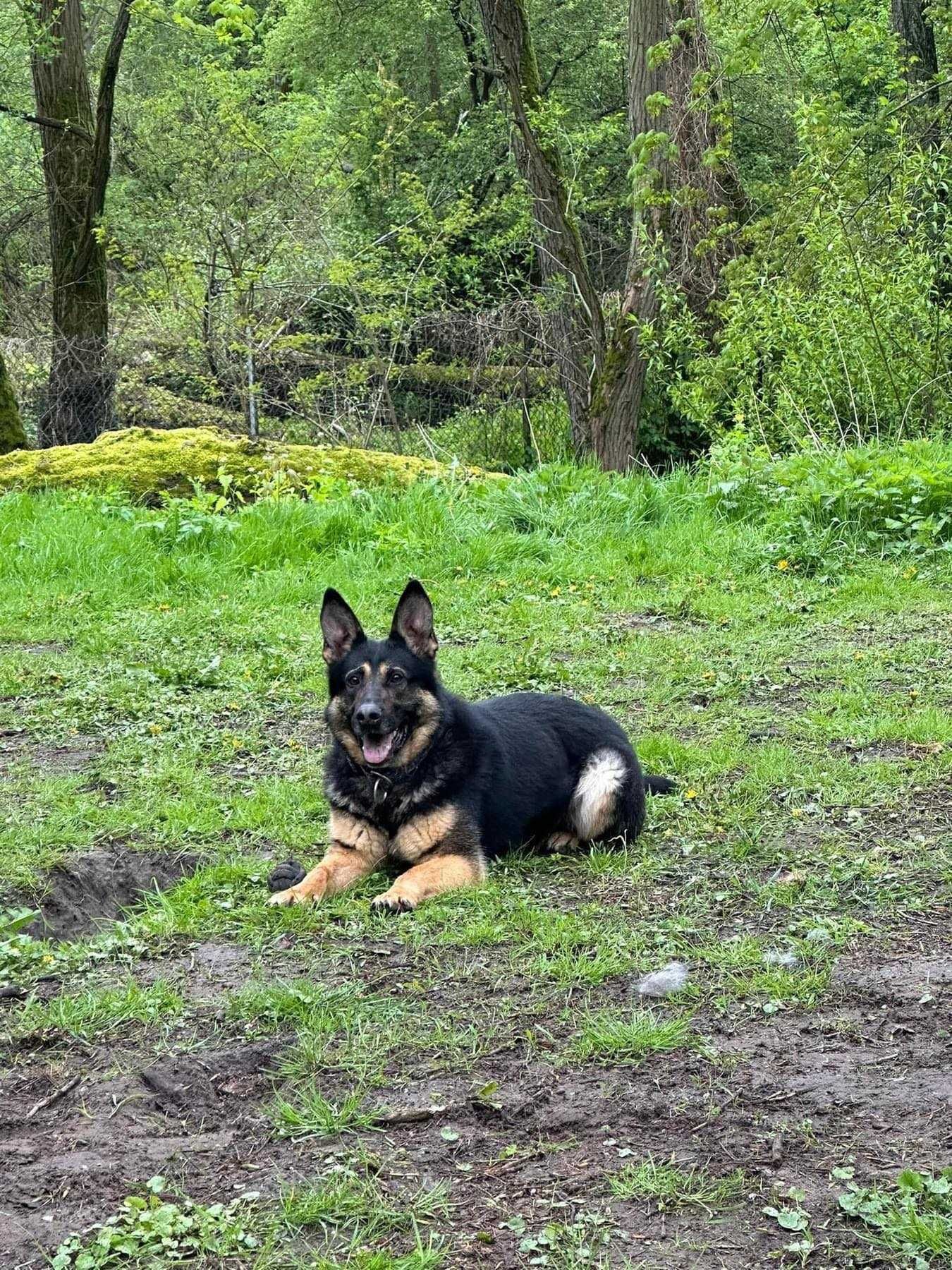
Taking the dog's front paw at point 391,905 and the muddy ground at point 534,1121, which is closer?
the muddy ground at point 534,1121

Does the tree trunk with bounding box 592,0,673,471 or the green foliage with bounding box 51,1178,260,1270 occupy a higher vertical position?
the tree trunk with bounding box 592,0,673,471

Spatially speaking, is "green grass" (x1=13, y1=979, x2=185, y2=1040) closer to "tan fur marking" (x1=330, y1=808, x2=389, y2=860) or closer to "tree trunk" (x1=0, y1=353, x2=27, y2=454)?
"tan fur marking" (x1=330, y1=808, x2=389, y2=860)

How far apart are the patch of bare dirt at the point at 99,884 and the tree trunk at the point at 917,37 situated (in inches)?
638

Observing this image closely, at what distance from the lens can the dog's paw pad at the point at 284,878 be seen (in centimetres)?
525

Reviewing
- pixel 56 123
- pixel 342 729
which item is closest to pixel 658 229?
pixel 56 123

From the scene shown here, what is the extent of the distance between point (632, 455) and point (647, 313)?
5.41 ft

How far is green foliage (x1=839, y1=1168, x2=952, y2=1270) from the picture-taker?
9.57ft

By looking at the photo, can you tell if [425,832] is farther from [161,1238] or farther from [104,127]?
[104,127]

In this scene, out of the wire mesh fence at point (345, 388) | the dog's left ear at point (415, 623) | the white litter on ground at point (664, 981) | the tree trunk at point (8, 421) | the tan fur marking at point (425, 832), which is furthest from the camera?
the wire mesh fence at point (345, 388)

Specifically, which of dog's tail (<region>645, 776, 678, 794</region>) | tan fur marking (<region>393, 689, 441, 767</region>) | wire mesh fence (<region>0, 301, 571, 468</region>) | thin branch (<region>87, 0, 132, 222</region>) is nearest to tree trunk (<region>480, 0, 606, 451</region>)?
wire mesh fence (<region>0, 301, 571, 468</region>)

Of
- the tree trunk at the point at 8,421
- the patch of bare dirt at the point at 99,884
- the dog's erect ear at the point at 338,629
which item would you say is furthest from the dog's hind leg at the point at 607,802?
the tree trunk at the point at 8,421

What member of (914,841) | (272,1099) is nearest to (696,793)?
(914,841)

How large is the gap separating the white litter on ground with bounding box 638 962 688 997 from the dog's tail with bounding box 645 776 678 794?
1.79 metres

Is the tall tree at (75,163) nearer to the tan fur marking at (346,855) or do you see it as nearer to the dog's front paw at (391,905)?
the tan fur marking at (346,855)
